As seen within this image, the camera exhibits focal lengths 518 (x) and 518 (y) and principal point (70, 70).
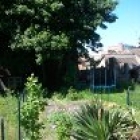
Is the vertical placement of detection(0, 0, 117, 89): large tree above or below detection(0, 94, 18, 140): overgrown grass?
above

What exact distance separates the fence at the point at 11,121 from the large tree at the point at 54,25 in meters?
7.90

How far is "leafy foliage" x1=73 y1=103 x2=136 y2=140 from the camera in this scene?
1130 centimetres

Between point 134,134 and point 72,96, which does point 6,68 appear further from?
point 134,134

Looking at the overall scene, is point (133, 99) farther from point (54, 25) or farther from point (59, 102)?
point (54, 25)

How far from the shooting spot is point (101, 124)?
37.0 feet

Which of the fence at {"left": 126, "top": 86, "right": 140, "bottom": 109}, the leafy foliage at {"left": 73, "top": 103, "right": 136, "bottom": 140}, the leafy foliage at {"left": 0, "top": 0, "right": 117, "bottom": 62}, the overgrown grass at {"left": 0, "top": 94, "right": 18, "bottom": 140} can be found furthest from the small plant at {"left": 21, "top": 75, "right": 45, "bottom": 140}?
the leafy foliage at {"left": 0, "top": 0, "right": 117, "bottom": 62}

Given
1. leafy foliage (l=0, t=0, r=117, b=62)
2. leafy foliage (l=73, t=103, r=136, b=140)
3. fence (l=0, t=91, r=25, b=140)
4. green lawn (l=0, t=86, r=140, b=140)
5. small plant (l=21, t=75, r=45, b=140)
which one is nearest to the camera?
small plant (l=21, t=75, r=45, b=140)

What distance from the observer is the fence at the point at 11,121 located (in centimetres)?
1214

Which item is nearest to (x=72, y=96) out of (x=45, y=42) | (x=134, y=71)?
(x=45, y=42)

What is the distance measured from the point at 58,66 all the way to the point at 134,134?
23.1 m

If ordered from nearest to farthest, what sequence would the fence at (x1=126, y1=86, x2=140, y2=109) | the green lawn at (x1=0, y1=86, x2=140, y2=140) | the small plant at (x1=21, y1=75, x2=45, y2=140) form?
1. the small plant at (x1=21, y1=75, x2=45, y2=140)
2. the green lawn at (x1=0, y1=86, x2=140, y2=140)
3. the fence at (x1=126, y1=86, x2=140, y2=109)

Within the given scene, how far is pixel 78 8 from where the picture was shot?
3241 cm

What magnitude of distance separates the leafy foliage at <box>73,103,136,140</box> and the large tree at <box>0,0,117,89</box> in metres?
17.6

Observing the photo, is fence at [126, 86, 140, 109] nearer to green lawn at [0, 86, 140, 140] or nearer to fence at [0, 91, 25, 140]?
green lawn at [0, 86, 140, 140]
